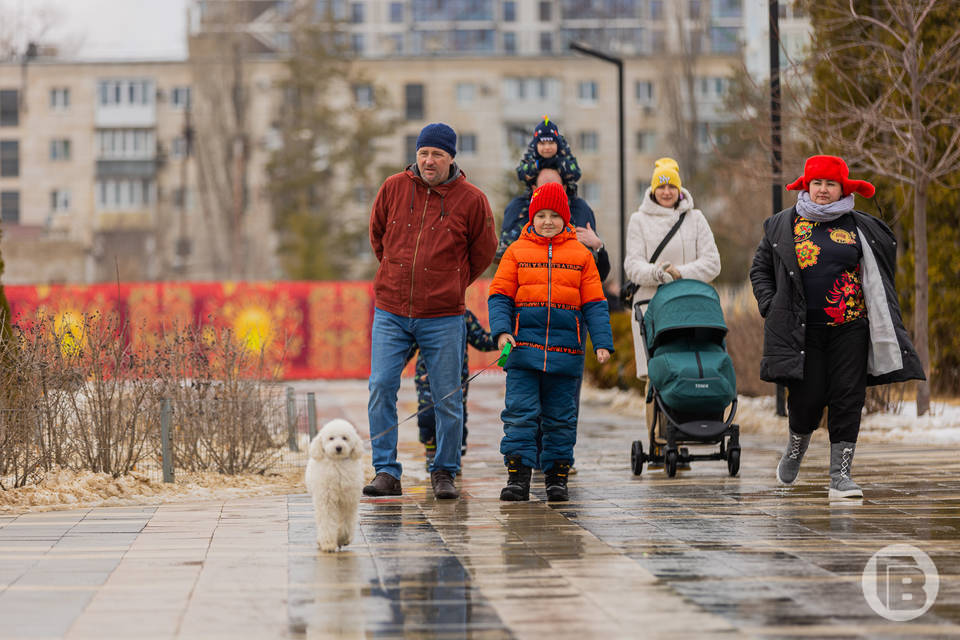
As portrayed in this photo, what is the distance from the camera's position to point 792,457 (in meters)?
8.79

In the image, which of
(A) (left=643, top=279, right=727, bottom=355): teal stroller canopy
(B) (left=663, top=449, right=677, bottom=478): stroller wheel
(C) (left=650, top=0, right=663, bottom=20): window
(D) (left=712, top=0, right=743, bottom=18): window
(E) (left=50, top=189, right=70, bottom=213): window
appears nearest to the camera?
(A) (left=643, top=279, right=727, bottom=355): teal stroller canopy

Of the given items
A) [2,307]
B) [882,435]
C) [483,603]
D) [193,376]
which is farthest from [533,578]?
[2,307]

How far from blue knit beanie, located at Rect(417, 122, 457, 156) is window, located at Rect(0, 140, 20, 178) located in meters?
65.3

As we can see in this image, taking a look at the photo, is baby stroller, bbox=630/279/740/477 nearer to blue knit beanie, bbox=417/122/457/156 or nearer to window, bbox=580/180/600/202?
blue knit beanie, bbox=417/122/457/156

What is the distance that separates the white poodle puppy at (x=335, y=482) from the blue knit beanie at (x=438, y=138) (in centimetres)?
240

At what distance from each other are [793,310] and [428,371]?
220 cm

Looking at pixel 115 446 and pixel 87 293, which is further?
pixel 87 293

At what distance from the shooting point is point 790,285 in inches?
332

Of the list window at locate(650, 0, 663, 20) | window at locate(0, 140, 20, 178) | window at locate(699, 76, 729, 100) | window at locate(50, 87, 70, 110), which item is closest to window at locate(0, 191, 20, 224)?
window at locate(0, 140, 20, 178)

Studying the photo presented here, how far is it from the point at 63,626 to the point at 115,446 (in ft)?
14.9

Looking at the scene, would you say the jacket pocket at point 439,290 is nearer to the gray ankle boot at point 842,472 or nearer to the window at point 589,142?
the gray ankle boot at point 842,472

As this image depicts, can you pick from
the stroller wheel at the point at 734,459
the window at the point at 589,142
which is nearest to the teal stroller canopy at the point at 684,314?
the stroller wheel at the point at 734,459

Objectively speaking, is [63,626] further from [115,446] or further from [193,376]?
Answer: [193,376]

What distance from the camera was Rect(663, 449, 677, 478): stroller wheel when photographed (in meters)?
9.38
